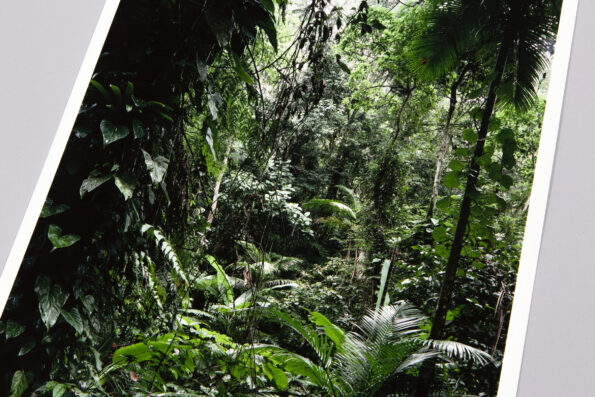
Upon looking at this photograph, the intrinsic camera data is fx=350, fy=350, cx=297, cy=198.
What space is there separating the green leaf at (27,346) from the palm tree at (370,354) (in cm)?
87

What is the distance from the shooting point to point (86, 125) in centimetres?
97

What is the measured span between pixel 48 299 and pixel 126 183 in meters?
0.35

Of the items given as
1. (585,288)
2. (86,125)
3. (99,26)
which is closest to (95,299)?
(86,125)

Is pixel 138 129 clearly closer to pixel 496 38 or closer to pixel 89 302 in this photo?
pixel 89 302

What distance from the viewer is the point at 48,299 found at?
906mm

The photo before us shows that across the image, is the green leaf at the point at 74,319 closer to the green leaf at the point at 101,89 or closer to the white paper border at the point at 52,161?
the white paper border at the point at 52,161

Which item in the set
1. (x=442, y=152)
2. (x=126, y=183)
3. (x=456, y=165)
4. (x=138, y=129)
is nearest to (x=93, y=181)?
(x=126, y=183)

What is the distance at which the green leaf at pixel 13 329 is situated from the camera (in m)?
0.86

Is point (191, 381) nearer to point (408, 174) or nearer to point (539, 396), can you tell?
point (539, 396)

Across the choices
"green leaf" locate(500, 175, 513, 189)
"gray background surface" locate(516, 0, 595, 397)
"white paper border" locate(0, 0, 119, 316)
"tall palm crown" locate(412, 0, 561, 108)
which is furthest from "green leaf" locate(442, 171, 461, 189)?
"white paper border" locate(0, 0, 119, 316)

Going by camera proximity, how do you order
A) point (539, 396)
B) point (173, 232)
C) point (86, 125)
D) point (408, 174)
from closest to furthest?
point (539, 396) → point (86, 125) → point (173, 232) → point (408, 174)

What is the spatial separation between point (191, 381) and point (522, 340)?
1.36 metres

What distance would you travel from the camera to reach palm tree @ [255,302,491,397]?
4.57ft

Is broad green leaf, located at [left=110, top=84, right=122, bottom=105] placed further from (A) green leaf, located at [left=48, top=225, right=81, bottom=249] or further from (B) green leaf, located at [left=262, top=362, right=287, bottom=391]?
(B) green leaf, located at [left=262, top=362, right=287, bottom=391]
